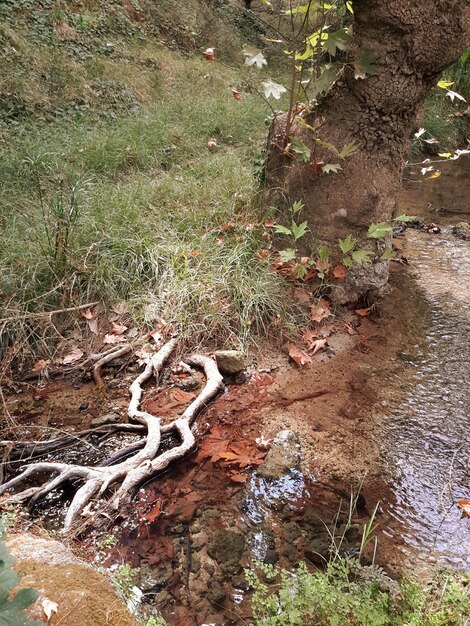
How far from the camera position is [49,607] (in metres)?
1.66

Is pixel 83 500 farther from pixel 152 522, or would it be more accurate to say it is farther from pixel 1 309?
pixel 1 309

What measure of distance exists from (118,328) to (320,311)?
166cm

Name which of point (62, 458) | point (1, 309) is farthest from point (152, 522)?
point (1, 309)

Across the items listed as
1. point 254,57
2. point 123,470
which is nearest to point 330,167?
point 254,57

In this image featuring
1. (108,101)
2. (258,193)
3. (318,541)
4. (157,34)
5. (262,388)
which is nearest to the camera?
(318,541)

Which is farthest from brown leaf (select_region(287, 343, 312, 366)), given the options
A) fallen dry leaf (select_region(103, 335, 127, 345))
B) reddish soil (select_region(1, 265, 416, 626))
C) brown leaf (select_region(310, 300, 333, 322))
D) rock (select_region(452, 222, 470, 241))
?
rock (select_region(452, 222, 470, 241))

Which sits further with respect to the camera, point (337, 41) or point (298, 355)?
point (298, 355)

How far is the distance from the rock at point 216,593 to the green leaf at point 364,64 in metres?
3.46

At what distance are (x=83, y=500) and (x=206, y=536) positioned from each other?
67cm

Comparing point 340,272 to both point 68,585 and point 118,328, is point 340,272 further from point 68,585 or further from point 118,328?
point 68,585

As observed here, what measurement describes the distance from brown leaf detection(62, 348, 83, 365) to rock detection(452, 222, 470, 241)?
14.5 feet

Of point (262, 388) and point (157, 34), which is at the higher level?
point (157, 34)

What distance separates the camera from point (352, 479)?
2842 millimetres

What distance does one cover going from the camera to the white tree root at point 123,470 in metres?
2.64
